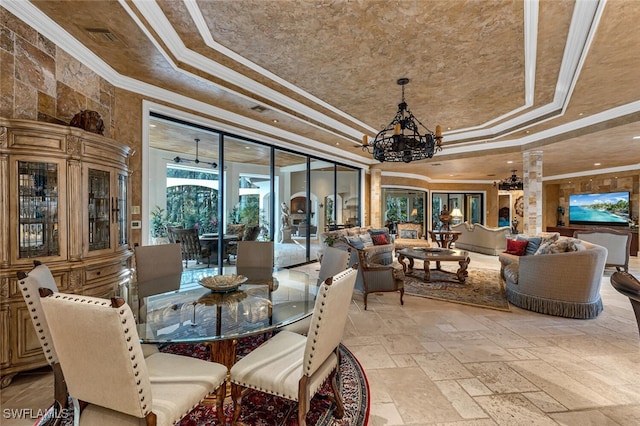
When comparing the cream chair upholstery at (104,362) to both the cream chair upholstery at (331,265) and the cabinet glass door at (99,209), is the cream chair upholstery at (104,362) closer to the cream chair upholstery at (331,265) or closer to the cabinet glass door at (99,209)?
the cream chair upholstery at (331,265)

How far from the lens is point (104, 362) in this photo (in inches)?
48.2

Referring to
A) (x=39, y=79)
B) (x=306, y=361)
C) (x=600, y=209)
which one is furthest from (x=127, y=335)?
(x=600, y=209)

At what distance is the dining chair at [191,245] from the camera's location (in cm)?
526

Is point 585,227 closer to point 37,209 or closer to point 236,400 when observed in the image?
point 236,400

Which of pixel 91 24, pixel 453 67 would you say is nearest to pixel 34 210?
pixel 91 24

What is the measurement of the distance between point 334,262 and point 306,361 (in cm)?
123

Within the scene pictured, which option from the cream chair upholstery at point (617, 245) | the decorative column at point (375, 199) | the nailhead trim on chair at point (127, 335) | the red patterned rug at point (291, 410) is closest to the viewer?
the nailhead trim on chair at point (127, 335)

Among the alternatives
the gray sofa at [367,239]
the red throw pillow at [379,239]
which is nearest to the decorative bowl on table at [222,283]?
the gray sofa at [367,239]

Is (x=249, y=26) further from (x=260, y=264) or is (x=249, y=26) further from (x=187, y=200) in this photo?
(x=187, y=200)

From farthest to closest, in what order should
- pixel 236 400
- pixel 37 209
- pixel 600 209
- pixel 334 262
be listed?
pixel 600 209
pixel 334 262
pixel 37 209
pixel 236 400

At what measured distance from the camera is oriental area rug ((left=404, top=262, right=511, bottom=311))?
14.0 feet

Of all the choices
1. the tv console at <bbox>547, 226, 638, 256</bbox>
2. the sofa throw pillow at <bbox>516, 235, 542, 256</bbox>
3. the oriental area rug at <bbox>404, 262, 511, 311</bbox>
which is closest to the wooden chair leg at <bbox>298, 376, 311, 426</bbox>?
the oriental area rug at <bbox>404, 262, 511, 311</bbox>

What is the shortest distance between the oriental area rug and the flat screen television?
6730 millimetres

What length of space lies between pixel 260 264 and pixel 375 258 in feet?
12.1
